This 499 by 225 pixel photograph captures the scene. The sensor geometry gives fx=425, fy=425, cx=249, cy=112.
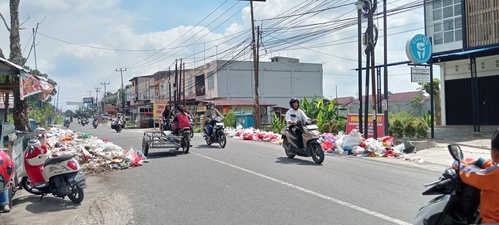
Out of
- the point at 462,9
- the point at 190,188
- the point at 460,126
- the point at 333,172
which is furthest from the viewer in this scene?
the point at 460,126

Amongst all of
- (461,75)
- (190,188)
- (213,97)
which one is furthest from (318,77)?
(190,188)

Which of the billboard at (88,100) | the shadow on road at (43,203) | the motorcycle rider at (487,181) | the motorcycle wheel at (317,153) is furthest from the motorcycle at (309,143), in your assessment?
the billboard at (88,100)

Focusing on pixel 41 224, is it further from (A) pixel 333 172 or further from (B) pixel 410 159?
(B) pixel 410 159

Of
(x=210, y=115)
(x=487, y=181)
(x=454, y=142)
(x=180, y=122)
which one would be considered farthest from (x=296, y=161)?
(x=487, y=181)

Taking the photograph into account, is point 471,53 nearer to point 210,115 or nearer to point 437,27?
point 437,27

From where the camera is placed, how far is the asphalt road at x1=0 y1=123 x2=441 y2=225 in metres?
6.20

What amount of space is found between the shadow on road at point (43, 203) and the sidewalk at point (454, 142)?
970 centimetres

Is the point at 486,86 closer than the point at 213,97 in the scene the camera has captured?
Yes

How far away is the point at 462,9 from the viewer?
20.8 m

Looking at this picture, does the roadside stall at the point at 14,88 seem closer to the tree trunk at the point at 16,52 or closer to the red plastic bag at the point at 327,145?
the tree trunk at the point at 16,52

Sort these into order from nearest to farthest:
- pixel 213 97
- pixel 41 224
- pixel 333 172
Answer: pixel 41 224 → pixel 333 172 → pixel 213 97

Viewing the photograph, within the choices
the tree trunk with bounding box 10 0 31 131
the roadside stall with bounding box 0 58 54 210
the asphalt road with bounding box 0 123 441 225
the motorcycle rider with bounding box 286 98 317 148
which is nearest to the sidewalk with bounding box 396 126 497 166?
the asphalt road with bounding box 0 123 441 225

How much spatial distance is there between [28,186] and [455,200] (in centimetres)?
737

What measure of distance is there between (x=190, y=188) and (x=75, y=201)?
2.13m
